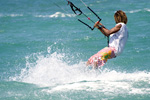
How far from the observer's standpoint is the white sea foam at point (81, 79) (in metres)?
7.66

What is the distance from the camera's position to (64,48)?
46.2 feet

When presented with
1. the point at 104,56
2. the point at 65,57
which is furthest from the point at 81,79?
the point at 65,57

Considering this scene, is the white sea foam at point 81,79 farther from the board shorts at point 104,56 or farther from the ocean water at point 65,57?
the board shorts at point 104,56

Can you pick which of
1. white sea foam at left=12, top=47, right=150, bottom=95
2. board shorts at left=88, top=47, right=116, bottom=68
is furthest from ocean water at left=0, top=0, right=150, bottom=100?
board shorts at left=88, top=47, right=116, bottom=68

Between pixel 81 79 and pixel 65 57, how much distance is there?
3.66m

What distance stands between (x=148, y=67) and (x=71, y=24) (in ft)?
29.4

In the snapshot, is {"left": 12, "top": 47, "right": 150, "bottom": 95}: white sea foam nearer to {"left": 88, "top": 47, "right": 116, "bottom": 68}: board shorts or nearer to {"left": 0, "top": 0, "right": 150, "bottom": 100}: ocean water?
{"left": 0, "top": 0, "right": 150, "bottom": 100}: ocean water

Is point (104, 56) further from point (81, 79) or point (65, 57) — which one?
point (65, 57)

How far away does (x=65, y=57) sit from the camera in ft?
39.9

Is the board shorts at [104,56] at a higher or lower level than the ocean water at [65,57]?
higher

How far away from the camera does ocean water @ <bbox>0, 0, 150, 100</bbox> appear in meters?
7.68

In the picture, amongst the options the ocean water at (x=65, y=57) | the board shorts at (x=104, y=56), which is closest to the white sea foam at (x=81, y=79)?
the ocean water at (x=65, y=57)

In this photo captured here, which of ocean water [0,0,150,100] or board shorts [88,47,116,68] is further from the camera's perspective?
board shorts [88,47,116,68]

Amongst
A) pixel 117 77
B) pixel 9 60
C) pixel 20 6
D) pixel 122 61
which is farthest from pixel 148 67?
pixel 20 6
